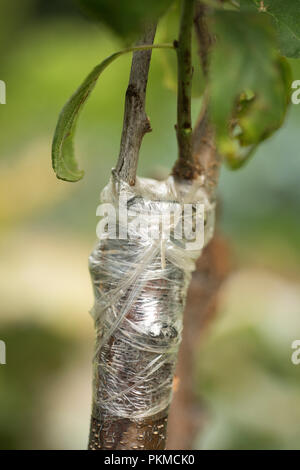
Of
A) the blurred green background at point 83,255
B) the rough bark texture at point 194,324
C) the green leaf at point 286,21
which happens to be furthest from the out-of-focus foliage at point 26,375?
the green leaf at point 286,21

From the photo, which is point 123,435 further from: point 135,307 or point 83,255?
point 83,255

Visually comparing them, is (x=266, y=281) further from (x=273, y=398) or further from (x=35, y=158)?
(x=35, y=158)

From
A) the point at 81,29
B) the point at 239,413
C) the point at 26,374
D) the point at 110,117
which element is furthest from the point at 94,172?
the point at 239,413

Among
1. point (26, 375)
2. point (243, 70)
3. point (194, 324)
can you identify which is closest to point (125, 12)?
point (243, 70)

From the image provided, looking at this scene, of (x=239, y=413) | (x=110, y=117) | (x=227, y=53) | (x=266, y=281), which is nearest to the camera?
(x=227, y=53)

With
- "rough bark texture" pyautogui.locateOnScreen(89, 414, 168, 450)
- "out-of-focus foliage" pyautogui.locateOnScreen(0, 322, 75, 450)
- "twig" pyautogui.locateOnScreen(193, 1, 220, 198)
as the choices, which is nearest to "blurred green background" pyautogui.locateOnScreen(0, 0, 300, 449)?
"out-of-focus foliage" pyautogui.locateOnScreen(0, 322, 75, 450)
